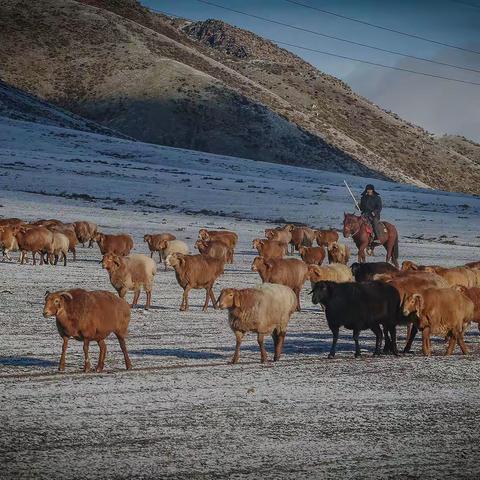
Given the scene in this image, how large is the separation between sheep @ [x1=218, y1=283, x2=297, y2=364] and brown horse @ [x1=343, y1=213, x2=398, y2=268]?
52.5ft

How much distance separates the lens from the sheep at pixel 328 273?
22.7 m

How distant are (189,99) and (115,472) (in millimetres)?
111677

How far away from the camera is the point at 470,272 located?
2244 cm

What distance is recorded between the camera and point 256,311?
16.6 metres

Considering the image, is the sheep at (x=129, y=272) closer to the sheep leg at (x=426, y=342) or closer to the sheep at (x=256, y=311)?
the sheep at (x=256, y=311)

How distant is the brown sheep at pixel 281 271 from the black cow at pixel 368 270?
120cm

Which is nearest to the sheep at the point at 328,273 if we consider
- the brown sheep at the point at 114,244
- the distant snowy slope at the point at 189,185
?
the brown sheep at the point at 114,244

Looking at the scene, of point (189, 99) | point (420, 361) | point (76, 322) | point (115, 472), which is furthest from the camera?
point (189, 99)

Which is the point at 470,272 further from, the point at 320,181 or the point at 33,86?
the point at 33,86

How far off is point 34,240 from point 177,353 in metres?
15.1

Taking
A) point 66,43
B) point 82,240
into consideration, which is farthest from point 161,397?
point 66,43

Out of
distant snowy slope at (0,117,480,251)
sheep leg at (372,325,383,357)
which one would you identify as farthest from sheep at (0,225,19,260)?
sheep leg at (372,325,383,357)

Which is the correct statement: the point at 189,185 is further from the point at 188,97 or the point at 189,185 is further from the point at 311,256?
the point at 188,97

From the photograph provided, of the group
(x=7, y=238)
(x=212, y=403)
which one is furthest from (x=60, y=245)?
(x=212, y=403)
